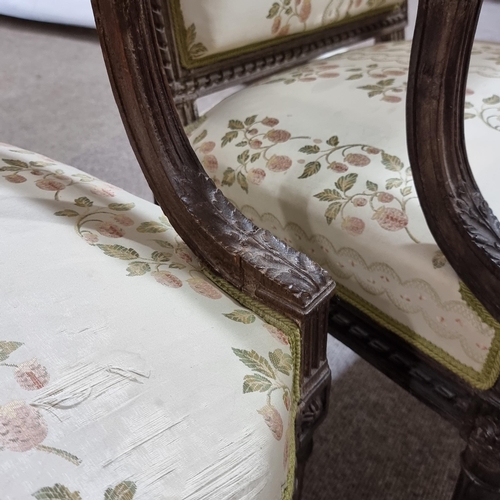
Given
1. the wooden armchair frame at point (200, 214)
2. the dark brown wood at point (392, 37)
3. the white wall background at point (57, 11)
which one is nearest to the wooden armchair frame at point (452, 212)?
the wooden armchair frame at point (200, 214)

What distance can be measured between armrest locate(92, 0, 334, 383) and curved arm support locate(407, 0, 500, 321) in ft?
0.40

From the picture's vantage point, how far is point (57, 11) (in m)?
1.68

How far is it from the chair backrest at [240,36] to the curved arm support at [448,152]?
0.27 metres

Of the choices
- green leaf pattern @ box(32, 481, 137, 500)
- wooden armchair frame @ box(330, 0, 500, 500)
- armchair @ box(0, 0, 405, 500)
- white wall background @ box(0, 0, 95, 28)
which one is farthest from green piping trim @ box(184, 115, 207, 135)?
white wall background @ box(0, 0, 95, 28)

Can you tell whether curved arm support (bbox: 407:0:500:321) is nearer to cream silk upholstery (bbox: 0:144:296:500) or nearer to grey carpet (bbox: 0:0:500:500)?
cream silk upholstery (bbox: 0:144:296:500)

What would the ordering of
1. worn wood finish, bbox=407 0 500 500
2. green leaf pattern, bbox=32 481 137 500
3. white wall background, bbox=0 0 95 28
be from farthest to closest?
white wall background, bbox=0 0 95 28 → worn wood finish, bbox=407 0 500 500 → green leaf pattern, bbox=32 481 137 500

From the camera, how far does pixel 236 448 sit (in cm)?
32

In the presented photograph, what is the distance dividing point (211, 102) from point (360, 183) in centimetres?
115

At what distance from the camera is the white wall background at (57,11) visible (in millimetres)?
1626

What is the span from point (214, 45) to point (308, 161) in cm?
18

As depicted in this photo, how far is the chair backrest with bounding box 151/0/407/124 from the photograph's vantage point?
59 centimetres

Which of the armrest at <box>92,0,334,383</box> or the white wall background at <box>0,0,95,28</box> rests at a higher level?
the armrest at <box>92,0,334,383</box>

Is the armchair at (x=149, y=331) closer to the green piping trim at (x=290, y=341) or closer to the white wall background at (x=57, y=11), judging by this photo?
the green piping trim at (x=290, y=341)

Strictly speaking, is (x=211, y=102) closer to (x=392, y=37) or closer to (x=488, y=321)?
(x=392, y=37)
